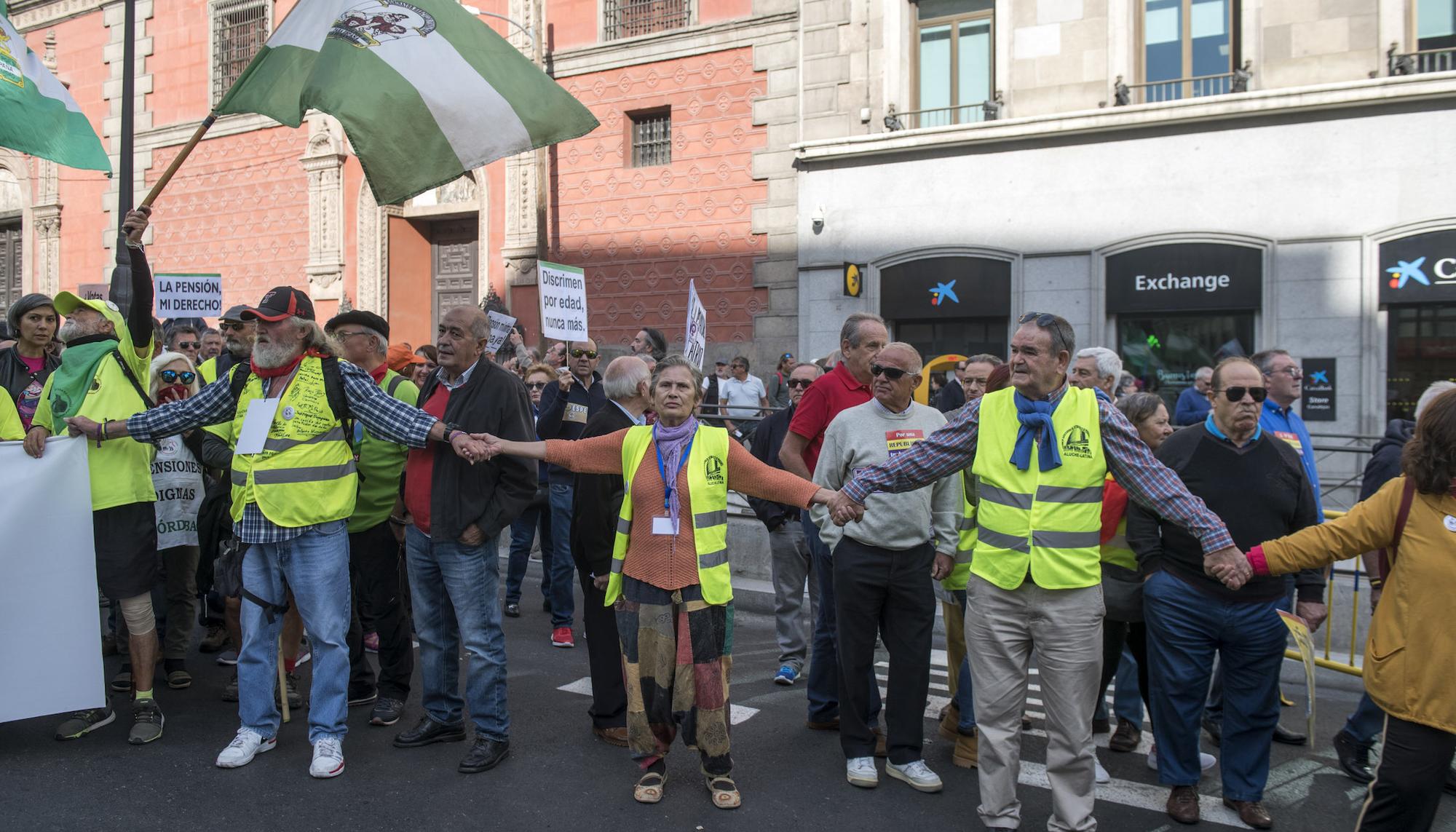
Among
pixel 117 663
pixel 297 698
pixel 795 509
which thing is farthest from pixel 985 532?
pixel 117 663

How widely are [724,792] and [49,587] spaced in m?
3.51

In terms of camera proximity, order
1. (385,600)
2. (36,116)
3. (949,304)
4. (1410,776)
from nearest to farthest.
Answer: (1410,776), (385,600), (36,116), (949,304)

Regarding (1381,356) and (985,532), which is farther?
(1381,356)

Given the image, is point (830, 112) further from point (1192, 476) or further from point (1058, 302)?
point (1192, 476)

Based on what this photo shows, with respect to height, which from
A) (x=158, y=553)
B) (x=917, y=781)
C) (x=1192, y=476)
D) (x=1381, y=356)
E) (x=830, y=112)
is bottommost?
(x=917, y=781)

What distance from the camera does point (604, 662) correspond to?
556 cm

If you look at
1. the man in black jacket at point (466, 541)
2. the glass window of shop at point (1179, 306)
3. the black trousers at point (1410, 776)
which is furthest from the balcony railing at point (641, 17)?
the black trousers at point (1410, 776)

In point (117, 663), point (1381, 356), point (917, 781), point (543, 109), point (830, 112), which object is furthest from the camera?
point (830, 112)

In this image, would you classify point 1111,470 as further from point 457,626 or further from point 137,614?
point 137,614

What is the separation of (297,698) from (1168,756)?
454 centimetres

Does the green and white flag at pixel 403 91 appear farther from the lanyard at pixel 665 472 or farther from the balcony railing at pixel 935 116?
the balcony railing at pixel 935 116

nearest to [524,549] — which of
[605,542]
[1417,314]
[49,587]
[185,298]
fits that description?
[605,542]

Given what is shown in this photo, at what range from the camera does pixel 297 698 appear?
614 centimetres

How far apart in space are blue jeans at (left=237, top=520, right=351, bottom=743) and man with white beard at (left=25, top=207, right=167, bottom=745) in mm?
722
